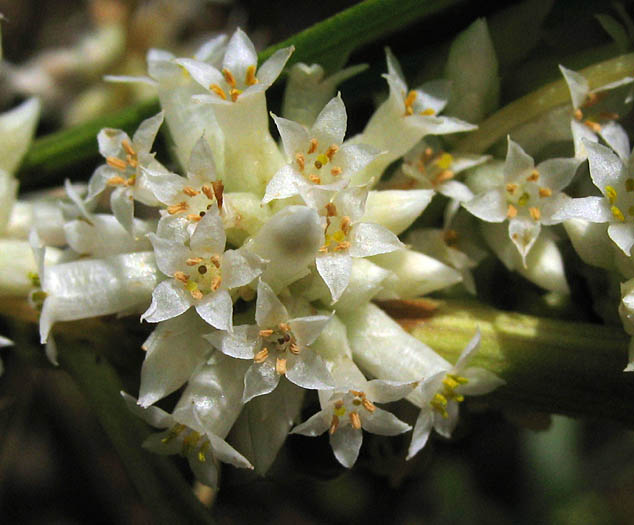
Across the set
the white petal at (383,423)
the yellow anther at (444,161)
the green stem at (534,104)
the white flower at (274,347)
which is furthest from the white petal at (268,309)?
the green stem at (534,104)

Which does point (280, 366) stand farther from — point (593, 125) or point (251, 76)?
point (593, 125)

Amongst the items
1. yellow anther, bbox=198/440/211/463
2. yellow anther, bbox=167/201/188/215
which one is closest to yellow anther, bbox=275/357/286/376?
yellow anther, bbox=198/440/211/463

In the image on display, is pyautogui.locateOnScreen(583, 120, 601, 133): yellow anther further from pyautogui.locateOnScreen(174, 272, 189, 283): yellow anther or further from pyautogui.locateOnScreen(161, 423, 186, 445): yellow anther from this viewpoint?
pyautogui.locateOnScreen(161, 423, 186, 445): yellow anther

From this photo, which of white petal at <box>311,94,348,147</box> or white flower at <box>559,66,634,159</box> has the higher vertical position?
white petal at <box>311,94,348,147</box>

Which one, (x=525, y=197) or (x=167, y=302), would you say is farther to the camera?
(x=525, y=197)

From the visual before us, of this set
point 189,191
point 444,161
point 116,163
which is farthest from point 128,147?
point 444,161

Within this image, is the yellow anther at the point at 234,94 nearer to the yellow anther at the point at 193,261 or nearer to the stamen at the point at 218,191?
the stamen at the point at 218,191
